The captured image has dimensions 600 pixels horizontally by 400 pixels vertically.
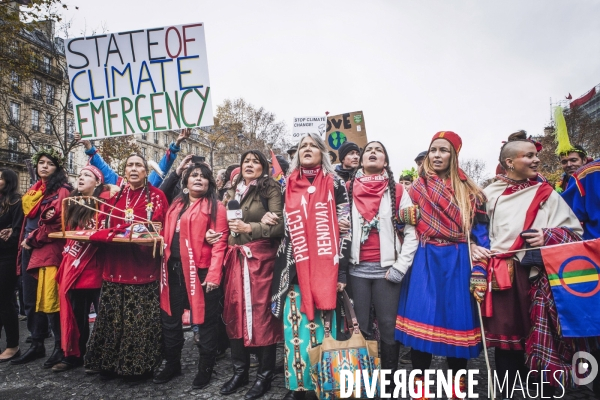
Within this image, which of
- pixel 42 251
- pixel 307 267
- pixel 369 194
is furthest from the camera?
pixel 42 251

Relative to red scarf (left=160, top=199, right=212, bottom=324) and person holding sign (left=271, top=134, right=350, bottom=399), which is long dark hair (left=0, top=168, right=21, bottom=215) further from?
person holding sign (left=271, top=134, right=350, bottom=399)

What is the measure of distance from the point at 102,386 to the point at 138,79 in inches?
129

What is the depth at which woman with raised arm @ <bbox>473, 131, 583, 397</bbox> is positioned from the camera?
254 cm

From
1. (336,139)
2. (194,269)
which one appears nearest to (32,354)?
(194,269)

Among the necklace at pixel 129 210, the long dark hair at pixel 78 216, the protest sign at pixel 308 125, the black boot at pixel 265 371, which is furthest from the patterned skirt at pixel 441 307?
the protest sign at pixel 308 125

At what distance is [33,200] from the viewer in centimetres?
412

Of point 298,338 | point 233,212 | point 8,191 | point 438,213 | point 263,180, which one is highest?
point 8,191

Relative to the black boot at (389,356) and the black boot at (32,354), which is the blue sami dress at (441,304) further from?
the black boot at (32,354)

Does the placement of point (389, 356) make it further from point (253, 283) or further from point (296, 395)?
point (253, 283)

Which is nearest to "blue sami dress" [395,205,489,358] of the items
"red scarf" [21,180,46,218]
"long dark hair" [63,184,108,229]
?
"long dark hair" [63,184,108,229]

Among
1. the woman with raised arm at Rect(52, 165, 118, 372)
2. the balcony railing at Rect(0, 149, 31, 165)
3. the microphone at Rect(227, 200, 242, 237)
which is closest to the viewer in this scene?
the microphone at Rect(227, 200, 242, 237)

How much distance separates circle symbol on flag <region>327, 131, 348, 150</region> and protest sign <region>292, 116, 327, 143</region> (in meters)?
0.20

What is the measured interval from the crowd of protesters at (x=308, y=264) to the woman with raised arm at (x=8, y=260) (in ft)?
0.55

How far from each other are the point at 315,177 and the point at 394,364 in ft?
5.31
